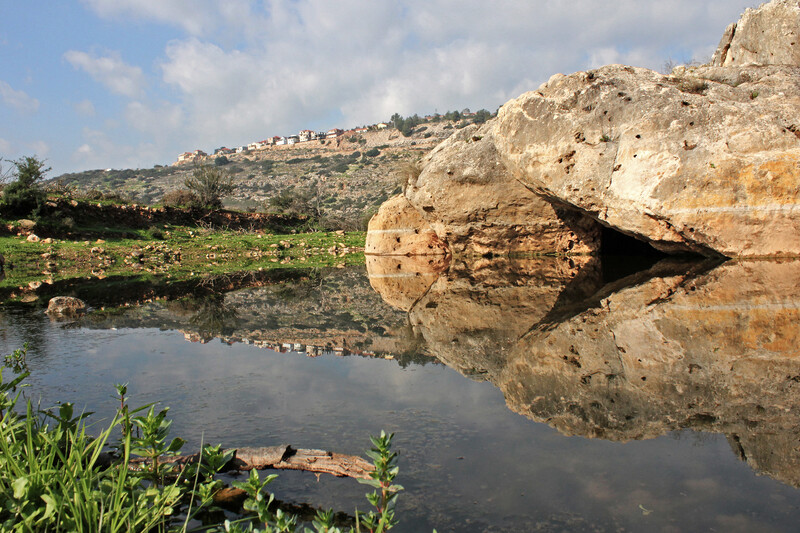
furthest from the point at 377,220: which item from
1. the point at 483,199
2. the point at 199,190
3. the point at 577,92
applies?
the point at 199,190

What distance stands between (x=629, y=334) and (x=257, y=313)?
6315 mm

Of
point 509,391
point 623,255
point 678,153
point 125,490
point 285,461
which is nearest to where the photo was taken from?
point 125,490

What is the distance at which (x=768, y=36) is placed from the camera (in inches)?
629

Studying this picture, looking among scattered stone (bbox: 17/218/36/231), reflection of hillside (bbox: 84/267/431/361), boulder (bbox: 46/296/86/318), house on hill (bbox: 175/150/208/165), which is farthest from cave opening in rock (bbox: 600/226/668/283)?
house on hill (bbox: 175/150/208/165)

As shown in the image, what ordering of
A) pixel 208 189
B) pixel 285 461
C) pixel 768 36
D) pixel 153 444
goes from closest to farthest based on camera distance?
1. pixel 153 444
2. pixel 285 461
3. pixel 768 36
4. pixel 208 189

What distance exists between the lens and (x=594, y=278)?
12508 mm

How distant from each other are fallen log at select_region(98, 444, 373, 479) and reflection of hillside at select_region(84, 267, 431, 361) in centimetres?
342

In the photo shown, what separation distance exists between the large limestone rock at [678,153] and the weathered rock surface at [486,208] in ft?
7.06

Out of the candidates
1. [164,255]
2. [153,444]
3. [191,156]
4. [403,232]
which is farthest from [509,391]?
[191,156]

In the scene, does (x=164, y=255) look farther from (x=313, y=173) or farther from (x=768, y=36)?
(x=313, y=173)

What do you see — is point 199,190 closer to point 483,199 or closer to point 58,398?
point 483,199

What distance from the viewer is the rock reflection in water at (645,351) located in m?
4.20

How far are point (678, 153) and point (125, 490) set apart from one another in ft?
43.3

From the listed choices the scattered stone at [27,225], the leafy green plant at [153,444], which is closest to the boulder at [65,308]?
the leafy green plant at [153,444]
